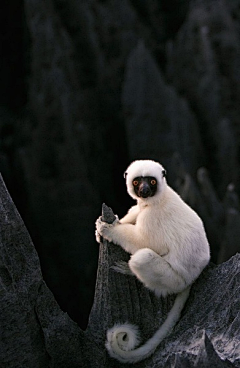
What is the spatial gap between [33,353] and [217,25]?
6337 mm

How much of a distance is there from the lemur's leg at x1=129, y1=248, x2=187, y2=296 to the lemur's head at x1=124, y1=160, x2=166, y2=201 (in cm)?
29

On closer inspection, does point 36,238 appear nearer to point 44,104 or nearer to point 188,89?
point 44,104

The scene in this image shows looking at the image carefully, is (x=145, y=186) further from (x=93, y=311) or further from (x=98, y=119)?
(x=98, y=119)

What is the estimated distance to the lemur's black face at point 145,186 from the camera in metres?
2.56

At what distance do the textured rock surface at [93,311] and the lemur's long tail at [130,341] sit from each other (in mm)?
32

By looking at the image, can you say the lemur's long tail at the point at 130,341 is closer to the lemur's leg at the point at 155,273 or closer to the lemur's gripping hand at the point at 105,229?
the lemur's leg at the point at 155,273

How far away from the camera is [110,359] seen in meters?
2.42

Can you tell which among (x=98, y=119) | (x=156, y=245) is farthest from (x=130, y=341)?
(x=98, y=119)

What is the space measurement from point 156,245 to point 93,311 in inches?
15.8

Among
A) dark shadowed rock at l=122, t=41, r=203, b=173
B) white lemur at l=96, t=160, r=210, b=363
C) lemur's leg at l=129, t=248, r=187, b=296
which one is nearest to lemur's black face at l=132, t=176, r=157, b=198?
white lemur at l=96, t=160, r=210, b=363

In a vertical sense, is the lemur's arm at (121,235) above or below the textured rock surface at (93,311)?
above

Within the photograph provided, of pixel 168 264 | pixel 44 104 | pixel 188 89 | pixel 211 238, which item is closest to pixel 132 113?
pixel 44 104

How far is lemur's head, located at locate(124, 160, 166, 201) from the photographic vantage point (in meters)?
2.58

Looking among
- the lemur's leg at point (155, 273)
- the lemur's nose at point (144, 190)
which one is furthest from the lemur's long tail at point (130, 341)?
the lemur's nose at point (144, 190)
